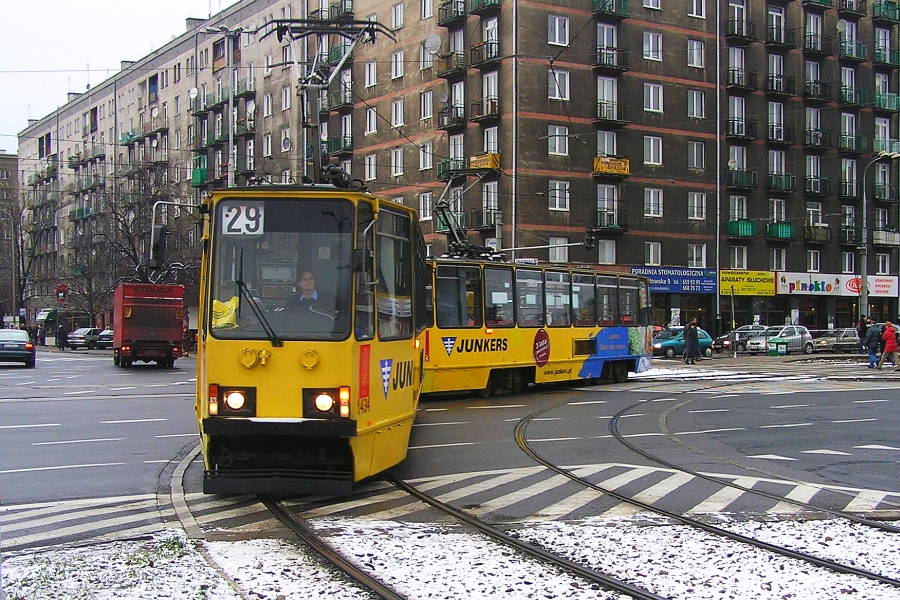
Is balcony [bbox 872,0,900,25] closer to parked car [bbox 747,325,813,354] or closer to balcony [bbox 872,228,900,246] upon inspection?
balcony [bbox 872,228,900,246]

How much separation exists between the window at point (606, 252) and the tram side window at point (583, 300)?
26.3 m

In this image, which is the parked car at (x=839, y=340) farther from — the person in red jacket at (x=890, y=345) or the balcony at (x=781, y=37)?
the person in red jacket at (x=890, y=345)

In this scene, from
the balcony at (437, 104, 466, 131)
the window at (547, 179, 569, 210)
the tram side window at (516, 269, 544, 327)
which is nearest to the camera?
the tram side window at (516, 269, 544, 327)

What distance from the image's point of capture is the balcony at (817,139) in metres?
60.4

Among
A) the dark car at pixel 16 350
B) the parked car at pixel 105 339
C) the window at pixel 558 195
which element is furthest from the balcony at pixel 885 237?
the parked car at pixel 105 339

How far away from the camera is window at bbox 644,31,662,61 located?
53.5 meters

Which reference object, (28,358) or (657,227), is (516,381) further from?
(657,227)

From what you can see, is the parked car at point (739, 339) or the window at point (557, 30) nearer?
the window at point (557, 30)

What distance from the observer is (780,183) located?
59.2m

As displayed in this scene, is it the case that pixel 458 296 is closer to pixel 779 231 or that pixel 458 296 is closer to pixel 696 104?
pixel 696 104

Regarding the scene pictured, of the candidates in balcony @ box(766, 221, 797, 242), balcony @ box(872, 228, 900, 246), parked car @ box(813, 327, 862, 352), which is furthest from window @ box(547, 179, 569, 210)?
balcony @ box(872, 228, 900, 246)

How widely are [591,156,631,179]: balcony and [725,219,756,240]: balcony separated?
8527mm

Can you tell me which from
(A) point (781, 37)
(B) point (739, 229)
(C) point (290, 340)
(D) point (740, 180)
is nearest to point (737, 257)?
(B) point (739, 229)

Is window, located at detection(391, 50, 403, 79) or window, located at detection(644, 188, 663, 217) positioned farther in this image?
window, located at detection(391, 50, 403, 79)
